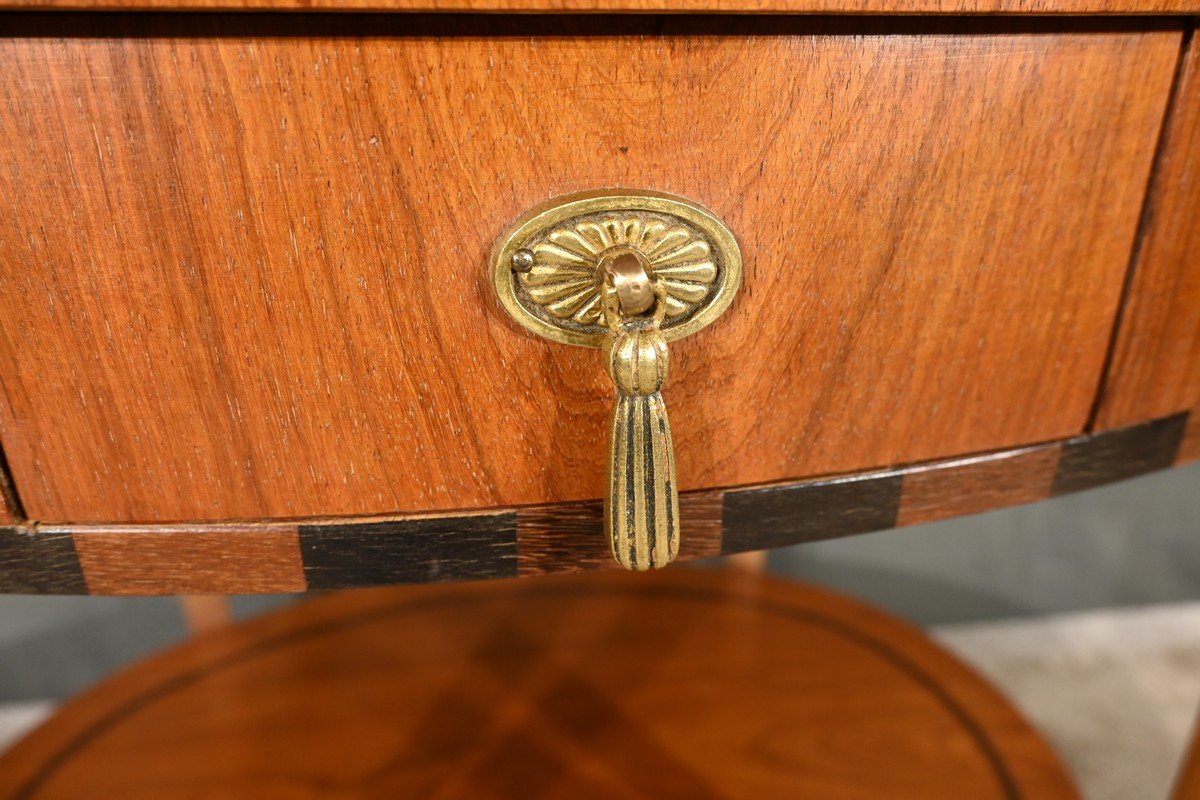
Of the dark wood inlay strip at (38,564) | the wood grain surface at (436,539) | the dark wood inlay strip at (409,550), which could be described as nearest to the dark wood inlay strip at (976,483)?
the wood grain surface at (436,539)

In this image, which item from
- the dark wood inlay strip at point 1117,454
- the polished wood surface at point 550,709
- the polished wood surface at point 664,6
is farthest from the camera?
the polished wood surface at point 550,709

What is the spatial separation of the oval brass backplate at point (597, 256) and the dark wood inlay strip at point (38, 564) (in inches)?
5.4

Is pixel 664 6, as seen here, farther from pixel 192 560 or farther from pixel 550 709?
pixel 550 709

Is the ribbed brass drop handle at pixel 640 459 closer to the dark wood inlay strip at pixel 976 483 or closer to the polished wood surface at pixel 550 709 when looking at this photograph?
the dark wood inlay strip at pixel 976 483

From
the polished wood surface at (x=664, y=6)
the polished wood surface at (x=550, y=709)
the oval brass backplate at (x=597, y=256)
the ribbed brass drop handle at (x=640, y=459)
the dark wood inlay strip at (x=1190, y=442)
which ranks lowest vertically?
the polished wood surface at (x=550, y=709)

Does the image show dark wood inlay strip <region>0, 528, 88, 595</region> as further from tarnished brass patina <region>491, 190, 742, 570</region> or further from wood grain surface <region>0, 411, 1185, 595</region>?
tarnished brass patina <region>491, 190, 742, 570</region>

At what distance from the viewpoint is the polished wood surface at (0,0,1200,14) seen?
0.61 feet

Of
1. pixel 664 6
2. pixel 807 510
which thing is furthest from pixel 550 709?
pixel 664 6

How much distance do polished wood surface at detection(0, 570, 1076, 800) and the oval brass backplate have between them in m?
0.34

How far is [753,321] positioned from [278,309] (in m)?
0.11

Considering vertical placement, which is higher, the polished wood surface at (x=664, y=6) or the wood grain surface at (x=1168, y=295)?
the polished wood surface at (x=664, y=6)

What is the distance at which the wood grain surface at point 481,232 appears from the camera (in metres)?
0.20

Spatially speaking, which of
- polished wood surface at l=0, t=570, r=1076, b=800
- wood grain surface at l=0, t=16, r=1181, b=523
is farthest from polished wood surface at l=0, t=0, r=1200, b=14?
polished wood surface at l=0, t=570, r=1076, b=800

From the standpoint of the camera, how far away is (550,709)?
558 millimetres
